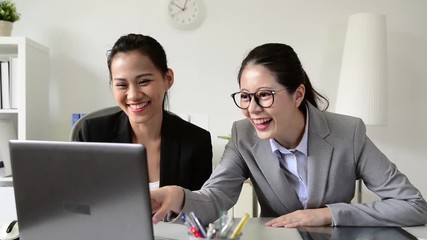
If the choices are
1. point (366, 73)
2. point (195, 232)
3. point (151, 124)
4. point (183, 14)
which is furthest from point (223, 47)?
point (195, 232)

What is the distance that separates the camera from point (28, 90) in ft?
7.61

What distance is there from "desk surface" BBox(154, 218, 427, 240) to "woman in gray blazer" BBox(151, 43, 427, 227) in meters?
0.04

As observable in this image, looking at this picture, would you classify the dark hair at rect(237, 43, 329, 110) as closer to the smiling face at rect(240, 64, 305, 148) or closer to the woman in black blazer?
the smiling face at rect(240, 64, 305, 148)

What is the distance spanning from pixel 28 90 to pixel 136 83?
123 centimetres

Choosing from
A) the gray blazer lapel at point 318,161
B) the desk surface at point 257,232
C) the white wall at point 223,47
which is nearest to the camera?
the desk surface at point 257,232

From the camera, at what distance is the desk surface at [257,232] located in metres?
1.00

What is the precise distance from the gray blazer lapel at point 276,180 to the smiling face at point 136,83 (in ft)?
1.25

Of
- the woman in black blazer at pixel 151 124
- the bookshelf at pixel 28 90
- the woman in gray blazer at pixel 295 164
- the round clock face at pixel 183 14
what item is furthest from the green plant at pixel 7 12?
the woman in gray blazer at pixel 295 164

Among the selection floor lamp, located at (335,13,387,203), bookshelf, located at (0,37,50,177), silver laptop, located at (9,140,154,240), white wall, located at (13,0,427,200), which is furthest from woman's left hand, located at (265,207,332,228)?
bookshelf, located at (0,37,50,177)

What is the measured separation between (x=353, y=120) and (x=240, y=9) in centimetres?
149

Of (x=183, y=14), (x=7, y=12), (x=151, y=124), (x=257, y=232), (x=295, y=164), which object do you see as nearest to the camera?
(x=257, y=232)

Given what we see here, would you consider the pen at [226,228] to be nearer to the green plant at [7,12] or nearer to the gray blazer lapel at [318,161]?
the gray blazer lapel at [318,161]

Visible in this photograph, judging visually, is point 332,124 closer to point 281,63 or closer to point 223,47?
point 281,63

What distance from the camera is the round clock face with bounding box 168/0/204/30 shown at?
103 inches
